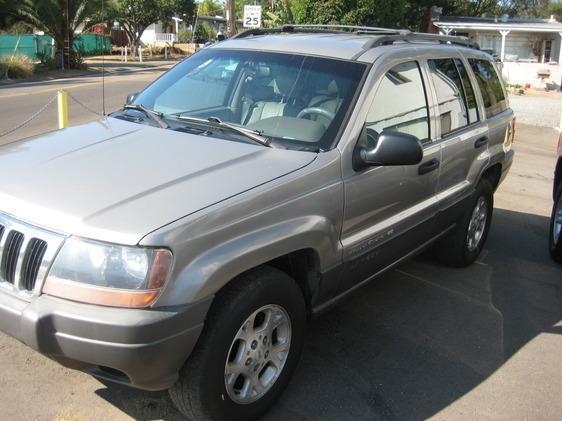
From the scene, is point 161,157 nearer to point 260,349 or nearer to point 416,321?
point 260,349

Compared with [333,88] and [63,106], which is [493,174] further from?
[63,106]

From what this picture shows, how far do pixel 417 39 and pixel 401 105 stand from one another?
101 cm

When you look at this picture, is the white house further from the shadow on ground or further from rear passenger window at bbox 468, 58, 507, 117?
the shadow on ground

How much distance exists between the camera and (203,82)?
4223 millimetres

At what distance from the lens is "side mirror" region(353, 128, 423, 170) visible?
3.26m

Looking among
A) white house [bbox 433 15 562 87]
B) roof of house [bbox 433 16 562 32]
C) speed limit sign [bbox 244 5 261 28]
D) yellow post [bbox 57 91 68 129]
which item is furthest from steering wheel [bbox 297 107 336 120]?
roof of house [bbox 433 16 562 32]

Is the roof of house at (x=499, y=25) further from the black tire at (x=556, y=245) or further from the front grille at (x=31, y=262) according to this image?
the front grille at (x=31, y=262)

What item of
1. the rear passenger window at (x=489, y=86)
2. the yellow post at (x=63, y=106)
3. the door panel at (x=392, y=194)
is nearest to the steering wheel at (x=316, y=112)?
the door panel at (x=392, y=194)

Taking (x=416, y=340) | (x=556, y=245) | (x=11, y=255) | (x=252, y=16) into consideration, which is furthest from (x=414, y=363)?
(x=252, y=16)

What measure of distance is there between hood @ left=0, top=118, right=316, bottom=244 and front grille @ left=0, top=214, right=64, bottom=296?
44 mm

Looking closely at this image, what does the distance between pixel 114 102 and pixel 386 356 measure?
14.7 m

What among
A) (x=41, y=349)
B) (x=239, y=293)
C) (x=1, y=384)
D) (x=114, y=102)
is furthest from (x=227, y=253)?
(x=114, y=102)

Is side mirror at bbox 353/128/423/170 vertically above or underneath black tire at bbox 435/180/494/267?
above

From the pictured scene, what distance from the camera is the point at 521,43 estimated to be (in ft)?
110
